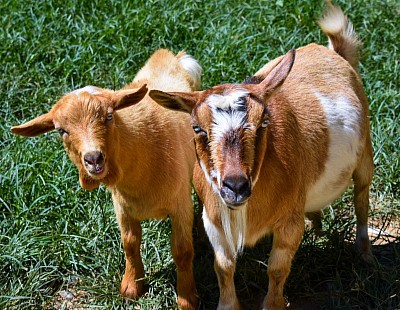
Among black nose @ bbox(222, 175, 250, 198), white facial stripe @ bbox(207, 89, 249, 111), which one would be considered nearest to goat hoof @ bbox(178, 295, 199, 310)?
black nose @ bbox(222, 175, 250, 198)

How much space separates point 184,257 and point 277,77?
1.57 metres

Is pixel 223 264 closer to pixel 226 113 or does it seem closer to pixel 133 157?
pixel 133 157

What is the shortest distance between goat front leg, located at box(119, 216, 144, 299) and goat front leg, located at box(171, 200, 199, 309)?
29 centimetres

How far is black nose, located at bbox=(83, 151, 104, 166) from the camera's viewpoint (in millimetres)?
4902

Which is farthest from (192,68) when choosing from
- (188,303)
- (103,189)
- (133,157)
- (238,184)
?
(238,184)

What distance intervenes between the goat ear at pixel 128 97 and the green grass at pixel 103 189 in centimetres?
130

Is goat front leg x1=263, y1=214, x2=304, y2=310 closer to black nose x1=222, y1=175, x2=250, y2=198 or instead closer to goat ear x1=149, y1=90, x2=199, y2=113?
black nose x1=222, y1=175, x2=250, y2=198

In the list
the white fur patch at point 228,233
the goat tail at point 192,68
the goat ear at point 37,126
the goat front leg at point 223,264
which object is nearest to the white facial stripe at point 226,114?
the white fur patch at point 228,233

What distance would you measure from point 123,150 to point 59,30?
354cm

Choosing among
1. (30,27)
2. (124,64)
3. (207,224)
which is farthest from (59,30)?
(207,224)

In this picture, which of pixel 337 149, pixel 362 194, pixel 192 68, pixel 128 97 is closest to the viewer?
pixel 128 97

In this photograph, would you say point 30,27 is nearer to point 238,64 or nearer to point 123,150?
point 238,64

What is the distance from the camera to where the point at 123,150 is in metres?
5.33

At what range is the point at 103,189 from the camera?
654cm
